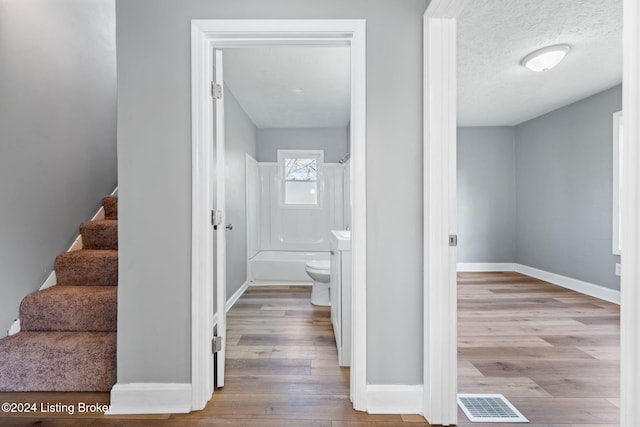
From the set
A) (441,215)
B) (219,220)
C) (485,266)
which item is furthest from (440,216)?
(485,266)

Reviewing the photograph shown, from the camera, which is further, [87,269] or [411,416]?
[87,269]

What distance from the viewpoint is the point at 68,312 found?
1943 mm

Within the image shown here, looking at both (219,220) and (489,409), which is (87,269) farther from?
(489,409)

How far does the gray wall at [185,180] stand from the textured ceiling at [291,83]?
2.29 ft

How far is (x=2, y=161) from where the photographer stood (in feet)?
6.27

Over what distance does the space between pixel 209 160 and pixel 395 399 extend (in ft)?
5.12

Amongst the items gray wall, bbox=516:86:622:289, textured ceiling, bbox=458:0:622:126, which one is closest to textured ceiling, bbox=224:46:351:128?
textured ceiling, bbox=458:0:622:126

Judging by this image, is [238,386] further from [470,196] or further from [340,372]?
[470,196]

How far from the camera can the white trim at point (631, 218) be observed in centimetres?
64

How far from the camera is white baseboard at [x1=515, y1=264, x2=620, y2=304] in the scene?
353cm

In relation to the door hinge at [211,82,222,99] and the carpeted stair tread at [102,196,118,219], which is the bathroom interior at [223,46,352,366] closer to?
the door hinge at [211,82,222,99]

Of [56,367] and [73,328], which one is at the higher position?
[73,328]

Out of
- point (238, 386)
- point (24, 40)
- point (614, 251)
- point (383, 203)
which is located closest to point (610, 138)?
point (614, 251)

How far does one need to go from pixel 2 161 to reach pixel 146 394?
1631 mm
